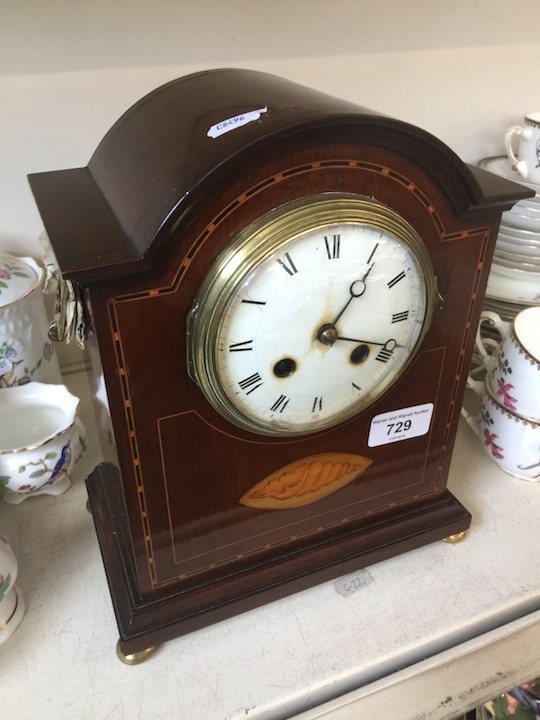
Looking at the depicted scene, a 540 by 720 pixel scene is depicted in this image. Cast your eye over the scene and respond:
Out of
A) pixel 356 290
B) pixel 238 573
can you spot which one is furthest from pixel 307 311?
pixel 238 573

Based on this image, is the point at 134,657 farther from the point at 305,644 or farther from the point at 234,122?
the point at 234,122

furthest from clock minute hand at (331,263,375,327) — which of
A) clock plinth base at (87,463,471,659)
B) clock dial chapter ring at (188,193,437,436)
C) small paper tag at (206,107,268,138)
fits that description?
clock plinth base at (87,463,471,659)

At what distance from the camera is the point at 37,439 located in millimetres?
767

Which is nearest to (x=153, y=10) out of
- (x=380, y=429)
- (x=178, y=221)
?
(x=178, y=221)

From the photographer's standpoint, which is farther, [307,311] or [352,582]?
[352,582]

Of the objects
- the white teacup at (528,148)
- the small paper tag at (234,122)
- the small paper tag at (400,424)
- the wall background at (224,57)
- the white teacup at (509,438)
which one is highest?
the wall background at (224,57)

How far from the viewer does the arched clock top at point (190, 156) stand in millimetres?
428

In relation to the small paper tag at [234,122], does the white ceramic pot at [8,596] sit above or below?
below

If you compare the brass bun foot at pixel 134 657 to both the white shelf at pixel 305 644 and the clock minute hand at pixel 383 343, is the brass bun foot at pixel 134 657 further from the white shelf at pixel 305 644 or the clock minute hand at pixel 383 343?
the clock minute hand at pixel 383 343

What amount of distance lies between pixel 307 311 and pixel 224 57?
0.48 metres

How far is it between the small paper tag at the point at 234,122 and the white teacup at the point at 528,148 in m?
0.58

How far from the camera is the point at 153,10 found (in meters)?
0.74

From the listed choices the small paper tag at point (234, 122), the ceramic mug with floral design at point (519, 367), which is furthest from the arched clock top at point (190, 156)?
the ceramic mug with floral design at point (519, 367)

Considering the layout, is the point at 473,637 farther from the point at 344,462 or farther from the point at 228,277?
the point at 228,277
